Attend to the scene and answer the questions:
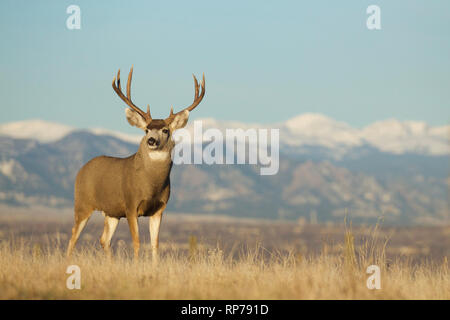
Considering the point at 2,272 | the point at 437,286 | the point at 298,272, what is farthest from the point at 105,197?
the point at 437,286

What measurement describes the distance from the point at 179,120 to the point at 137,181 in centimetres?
136

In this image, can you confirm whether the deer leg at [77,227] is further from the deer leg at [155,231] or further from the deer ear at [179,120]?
the deer ear at [179,120]

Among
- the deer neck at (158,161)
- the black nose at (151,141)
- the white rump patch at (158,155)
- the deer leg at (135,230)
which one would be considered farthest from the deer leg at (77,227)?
the black nose at (151,141)

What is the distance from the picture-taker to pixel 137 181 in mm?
13523

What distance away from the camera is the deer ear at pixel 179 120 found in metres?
13.7

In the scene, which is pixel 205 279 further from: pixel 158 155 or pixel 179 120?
pixel 179 120

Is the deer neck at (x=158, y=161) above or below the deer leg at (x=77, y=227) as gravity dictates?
above

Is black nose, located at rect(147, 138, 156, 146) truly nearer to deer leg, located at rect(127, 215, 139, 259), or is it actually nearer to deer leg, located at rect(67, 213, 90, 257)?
deer leg, located at rect(127, 215, 139, 259)

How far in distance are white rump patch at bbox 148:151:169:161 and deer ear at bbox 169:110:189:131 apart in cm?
50

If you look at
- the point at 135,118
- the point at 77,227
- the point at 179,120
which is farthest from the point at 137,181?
the point at 77,227

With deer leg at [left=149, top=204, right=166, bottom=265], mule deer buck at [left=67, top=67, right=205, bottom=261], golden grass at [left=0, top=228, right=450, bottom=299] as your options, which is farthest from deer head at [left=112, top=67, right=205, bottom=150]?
golden grass at [left=0, top=228, right=450, bottom=299]

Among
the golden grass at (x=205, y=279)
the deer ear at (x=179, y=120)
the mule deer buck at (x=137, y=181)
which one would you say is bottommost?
the golden grass at (x=205, y=279)
